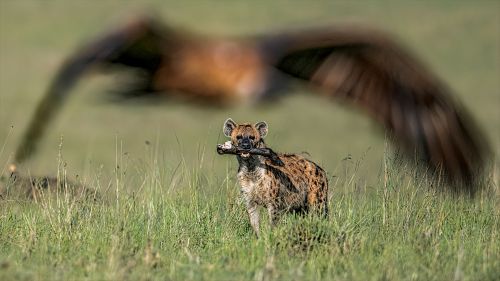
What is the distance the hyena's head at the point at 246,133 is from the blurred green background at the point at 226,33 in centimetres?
1689

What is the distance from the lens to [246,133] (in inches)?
324

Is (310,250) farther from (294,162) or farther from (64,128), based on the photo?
(64,128)

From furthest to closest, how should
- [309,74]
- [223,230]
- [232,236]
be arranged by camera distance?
[223,230]
[232,236]
[309,74]

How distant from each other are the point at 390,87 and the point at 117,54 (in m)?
1.57

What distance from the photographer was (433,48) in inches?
1972

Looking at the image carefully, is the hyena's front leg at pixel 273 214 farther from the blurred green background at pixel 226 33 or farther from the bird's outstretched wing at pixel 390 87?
the blurred green background at pixel 226 33

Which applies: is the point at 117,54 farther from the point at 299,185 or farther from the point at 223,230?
the point at 299,185

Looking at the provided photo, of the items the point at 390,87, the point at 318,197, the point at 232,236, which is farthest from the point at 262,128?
the point at 390,87

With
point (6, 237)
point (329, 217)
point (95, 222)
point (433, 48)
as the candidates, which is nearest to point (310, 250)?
point (329, 217)

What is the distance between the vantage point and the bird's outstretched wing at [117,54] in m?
6.68

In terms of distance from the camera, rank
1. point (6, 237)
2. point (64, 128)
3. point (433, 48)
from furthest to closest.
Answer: point (433, 48) < point (64, 128) < point (6, 237)

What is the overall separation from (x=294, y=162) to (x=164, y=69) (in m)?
2.44

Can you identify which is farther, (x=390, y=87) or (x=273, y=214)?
(x=273, y=214)

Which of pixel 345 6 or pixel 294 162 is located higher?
pixel 345 6
